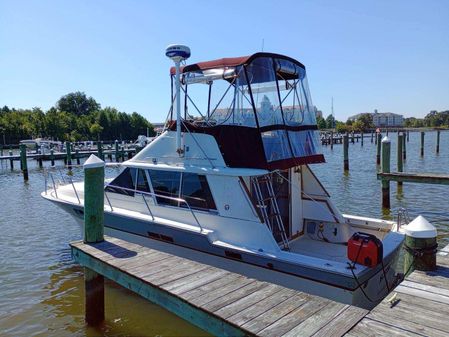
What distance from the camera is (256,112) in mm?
7129

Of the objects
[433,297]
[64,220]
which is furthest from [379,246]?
[64,220]

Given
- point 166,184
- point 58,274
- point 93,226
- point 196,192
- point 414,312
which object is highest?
point 166,184

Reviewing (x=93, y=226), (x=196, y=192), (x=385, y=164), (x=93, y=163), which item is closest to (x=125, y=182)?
(x=196, y=192)

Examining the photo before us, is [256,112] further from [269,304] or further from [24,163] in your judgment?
[24,163]

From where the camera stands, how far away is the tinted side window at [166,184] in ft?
25.5

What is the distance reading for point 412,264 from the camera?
5.31 metres

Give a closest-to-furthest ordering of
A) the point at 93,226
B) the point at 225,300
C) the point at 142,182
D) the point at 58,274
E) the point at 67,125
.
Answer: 1. the point at 225,300
2. the point at 93,226
3. the point at 142,182
4. the point at 58,274
5. the point at 67,125

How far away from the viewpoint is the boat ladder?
6867 mm

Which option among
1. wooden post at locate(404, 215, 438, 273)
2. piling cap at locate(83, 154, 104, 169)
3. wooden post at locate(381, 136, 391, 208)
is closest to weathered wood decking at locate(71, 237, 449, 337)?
wooden post at locate(404, 215, 438, 273)

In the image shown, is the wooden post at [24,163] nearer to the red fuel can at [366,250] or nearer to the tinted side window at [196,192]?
the tinted side window at [196,192]

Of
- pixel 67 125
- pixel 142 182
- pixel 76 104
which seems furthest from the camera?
pixel 76 104

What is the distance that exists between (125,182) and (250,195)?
3.35m

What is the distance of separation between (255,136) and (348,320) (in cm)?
383

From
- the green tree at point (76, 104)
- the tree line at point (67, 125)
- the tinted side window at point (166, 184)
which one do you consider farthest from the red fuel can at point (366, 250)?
the green tree at point (76, 104)
